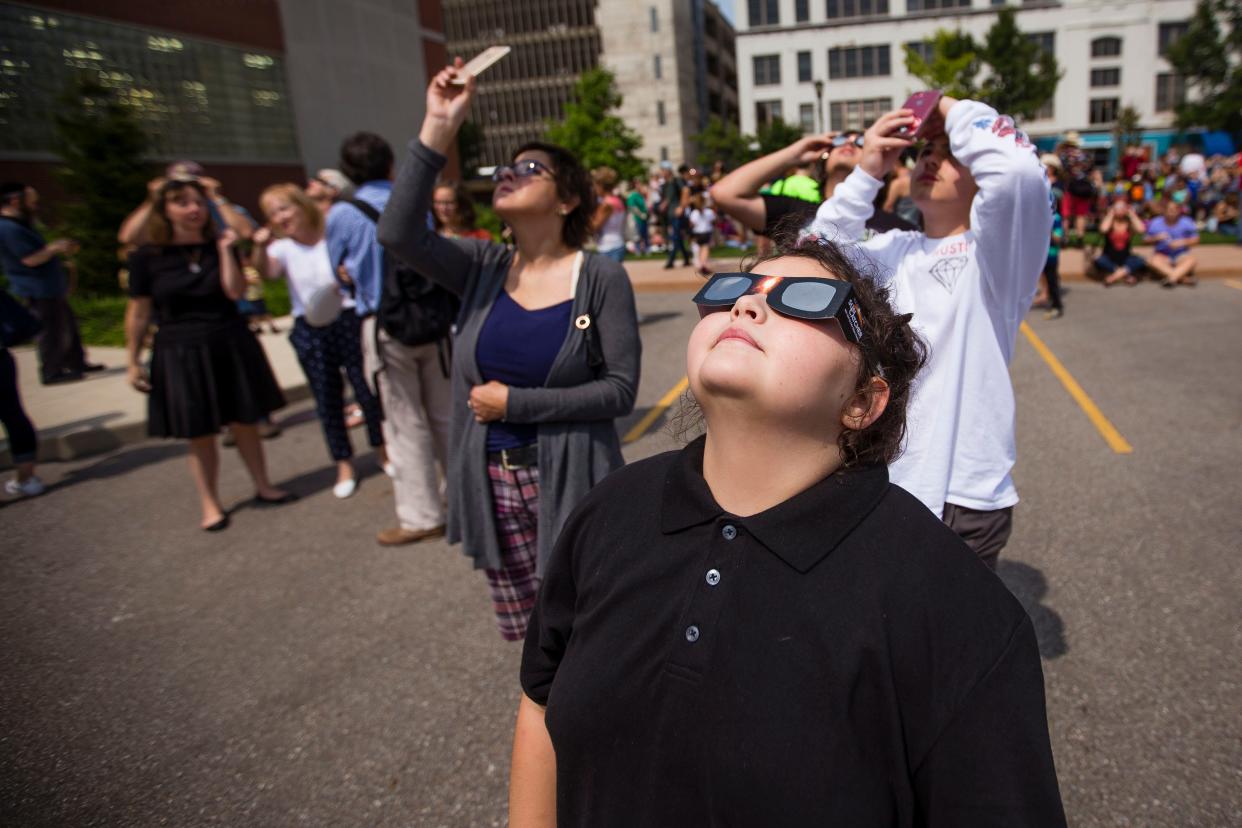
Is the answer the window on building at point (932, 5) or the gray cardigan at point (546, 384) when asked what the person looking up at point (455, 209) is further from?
the window on building at point (932, 5)

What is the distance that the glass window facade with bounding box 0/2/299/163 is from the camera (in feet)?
80.8

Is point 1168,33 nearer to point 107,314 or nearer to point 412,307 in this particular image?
point 107,314

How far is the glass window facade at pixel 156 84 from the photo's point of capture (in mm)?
24641

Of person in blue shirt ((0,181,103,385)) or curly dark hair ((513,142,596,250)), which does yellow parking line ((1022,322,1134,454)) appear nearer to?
curly dark hair ((513,142,596,250))

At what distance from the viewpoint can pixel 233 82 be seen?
31812mm

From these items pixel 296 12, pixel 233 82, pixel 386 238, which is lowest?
pixel 386 238

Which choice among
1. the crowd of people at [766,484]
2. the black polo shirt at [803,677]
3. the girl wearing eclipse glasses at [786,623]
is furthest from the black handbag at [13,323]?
the black polo shirt at [803,677]

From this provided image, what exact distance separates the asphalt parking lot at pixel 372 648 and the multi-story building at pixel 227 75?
1769 centimetres

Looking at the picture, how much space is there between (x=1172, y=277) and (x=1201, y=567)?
1010cm

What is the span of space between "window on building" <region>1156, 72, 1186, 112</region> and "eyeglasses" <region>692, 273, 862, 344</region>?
75.9 meters

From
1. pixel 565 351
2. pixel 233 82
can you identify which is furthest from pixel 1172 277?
pixel 233 82

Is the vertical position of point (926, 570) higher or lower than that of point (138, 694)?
higher

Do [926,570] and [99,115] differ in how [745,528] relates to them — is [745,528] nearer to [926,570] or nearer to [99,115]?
[926,570]

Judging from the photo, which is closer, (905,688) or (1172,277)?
(905,688)
